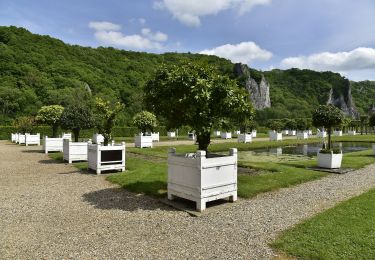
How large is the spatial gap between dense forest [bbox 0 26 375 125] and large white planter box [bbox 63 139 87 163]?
21505 mm

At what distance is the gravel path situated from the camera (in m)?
5.01

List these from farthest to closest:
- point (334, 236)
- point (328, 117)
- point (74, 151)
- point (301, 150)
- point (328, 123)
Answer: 1. point (301, 150)
2. point (74, 151)
3. point (328, 123)
4. point (328, 117)
5. point (334, 236)

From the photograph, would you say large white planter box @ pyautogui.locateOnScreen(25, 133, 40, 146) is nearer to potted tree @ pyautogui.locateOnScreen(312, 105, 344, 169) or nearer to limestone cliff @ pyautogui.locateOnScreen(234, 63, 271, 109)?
potted tree @ pyautogui.locateOnScreen(312, 105, 344, 169)

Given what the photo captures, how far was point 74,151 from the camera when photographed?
644 inches

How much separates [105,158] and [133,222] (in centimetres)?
696

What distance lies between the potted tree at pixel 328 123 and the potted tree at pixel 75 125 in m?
12.3

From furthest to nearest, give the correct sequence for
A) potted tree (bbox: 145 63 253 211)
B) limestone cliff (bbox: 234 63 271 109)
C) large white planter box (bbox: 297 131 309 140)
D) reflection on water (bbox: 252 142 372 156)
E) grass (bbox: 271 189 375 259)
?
limestone cliff (bbox: 234 63 271 109)
large white planter box (bbox: 297 131 309 140)
reflection on water (bbox: 252 142 372 156)
potted tree (bbox: 145 63 253 211)
grass (bbox: 271 189 375 259)

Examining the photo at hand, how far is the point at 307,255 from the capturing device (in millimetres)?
4730

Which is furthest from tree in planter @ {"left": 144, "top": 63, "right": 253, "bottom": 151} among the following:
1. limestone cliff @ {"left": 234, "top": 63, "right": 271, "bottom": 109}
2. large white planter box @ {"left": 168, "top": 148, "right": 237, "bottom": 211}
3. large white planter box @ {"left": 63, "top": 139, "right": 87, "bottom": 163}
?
limestone cliff @ {"left": 234, "top": 63, "right": 271, "bottom": 109}

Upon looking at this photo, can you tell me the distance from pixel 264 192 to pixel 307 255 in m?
4.58

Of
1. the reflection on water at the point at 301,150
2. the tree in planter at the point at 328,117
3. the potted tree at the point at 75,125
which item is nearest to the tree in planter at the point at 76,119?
the potted tree at the point at 75,125

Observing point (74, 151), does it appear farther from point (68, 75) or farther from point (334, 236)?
point (68, 75)

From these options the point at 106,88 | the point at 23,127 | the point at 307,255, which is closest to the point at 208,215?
the point at 307,255

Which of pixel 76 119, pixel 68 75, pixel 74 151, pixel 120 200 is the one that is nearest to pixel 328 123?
pixel 120 200
